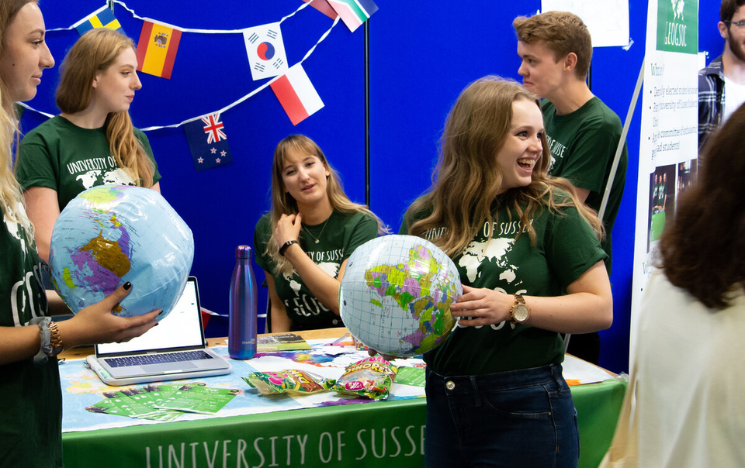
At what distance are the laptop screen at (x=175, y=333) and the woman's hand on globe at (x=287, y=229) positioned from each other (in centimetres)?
38

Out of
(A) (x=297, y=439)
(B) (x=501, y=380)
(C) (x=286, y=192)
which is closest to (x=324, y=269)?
(C) (x=286, y=192)

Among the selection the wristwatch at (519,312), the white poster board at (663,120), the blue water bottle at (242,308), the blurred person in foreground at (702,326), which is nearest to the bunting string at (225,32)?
the blue water bottle at (242,308)

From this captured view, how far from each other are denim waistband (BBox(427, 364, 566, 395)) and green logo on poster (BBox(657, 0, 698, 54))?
4.81 feet

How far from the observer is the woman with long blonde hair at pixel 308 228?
97.0 inches

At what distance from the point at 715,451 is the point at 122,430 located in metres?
1.15

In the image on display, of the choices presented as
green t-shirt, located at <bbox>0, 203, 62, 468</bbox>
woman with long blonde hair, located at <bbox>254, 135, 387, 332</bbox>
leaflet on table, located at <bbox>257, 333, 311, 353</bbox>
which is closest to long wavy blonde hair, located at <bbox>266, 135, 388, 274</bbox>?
woman with long blonde hair, located at <bbox>254, 135, 387, 332</bbox>

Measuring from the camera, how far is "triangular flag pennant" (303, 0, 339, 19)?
3.41 m

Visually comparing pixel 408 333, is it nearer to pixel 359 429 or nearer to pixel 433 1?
pixel 359 429

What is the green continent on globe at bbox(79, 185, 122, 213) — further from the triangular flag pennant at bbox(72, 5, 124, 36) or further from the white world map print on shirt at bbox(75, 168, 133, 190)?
the triangular flag pennant at bbox(72, 5, 124, 36)

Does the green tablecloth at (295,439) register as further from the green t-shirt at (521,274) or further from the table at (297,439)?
the green t-shirt at (521,274)

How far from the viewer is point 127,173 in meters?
2.50

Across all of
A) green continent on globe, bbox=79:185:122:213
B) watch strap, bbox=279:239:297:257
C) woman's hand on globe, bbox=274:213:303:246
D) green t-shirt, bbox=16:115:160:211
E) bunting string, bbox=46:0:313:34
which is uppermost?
bunting string, bbox=46:0:313:34

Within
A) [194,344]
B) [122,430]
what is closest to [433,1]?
[194,344]

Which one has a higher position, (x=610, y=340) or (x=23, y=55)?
(x=23, y=55)
